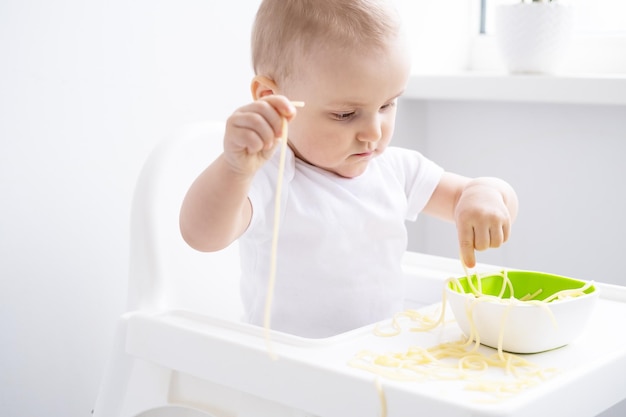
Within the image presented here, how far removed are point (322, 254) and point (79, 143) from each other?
0.35 metres

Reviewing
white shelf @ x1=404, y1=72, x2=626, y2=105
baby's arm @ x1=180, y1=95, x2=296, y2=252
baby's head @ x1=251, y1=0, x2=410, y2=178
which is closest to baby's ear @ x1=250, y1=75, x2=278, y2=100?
baby's head @ x1=251, y1=0, x2=410, y2=178

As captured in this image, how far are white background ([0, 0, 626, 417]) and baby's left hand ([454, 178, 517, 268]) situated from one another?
1.52 feet

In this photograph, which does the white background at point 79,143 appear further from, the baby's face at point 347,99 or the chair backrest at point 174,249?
the baby's face at point 347,99

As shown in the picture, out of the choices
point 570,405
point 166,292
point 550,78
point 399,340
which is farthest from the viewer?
point 550,78

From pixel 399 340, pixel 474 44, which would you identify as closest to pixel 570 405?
pixel 399 340

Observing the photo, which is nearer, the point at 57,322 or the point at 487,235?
the point at 487,235

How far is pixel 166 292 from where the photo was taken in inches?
36.4

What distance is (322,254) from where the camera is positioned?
36.3 inches

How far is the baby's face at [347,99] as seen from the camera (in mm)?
831

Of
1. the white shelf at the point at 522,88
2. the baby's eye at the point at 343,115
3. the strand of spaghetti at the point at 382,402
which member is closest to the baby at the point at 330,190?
the baby's eye at the point at 343,115

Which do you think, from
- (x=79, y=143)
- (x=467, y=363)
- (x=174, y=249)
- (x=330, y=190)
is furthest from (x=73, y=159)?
(x=467, y=363)

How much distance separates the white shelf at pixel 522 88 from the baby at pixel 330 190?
502 millimetres

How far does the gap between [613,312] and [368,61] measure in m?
0.33

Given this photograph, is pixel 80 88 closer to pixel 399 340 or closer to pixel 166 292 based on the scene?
pixel 166 292
